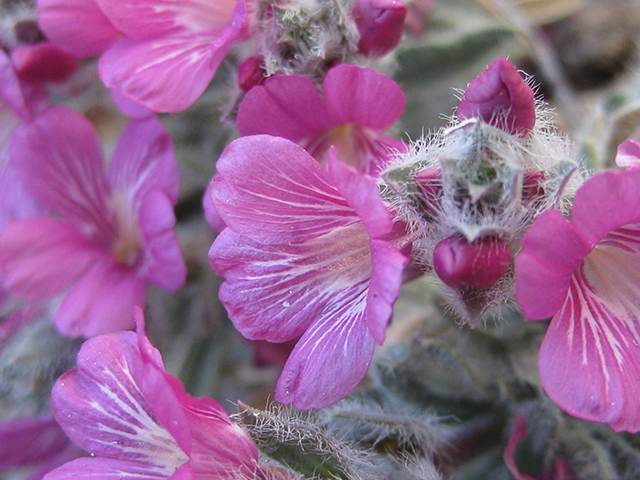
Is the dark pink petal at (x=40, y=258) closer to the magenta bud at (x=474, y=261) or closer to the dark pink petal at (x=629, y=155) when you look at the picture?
the magenta bud at (x=474, y=261)

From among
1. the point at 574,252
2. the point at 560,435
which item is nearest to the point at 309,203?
the point at 574,252

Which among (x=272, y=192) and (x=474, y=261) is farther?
(x=272, y=192)

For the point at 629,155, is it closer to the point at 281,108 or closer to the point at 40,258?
the point at 281,108

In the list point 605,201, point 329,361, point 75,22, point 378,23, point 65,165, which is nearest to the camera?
point 605,201

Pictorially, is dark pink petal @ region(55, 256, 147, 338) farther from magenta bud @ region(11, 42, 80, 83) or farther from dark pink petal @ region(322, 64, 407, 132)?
dark pink petal @ region(322, 64, 407, 132)

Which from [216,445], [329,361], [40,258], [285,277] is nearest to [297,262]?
[285,277]

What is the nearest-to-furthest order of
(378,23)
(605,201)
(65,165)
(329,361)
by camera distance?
(605,201), (329,361), (378,23), (65,165)

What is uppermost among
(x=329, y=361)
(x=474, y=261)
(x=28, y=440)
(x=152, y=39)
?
(x=152, y=39)
